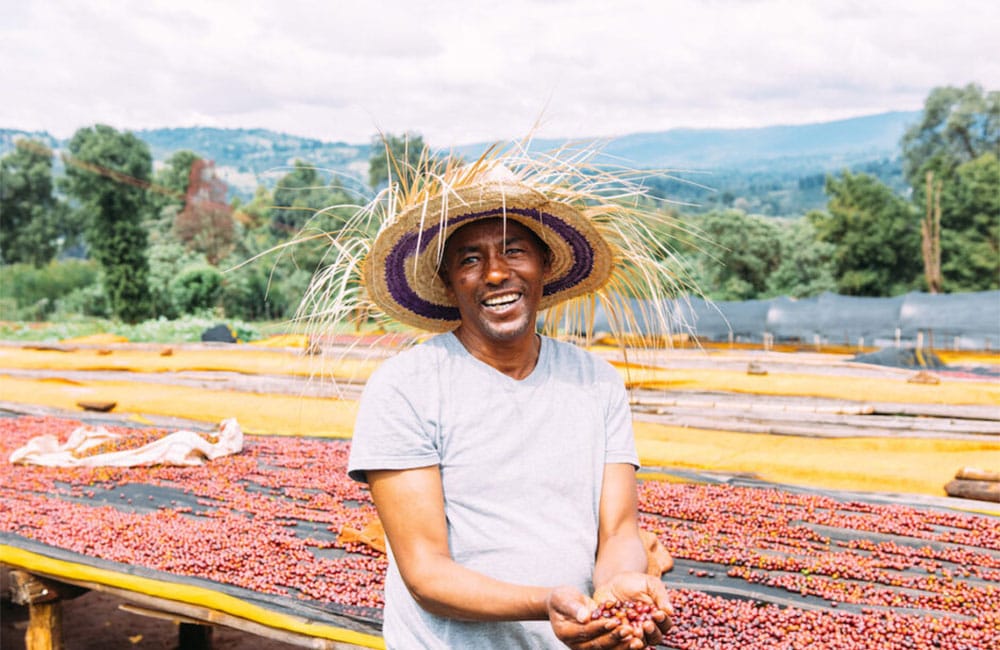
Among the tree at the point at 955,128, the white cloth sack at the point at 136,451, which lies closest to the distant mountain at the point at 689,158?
the tree at the point at 955,128

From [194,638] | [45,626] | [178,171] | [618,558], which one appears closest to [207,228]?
[178,171]

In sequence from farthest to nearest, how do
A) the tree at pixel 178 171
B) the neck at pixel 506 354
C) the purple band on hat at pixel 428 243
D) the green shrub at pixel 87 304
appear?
1. the tree at pixel 178 171
2. the green shrub at pixel 87 304
3. the purple band on hat at pixel 428 243
4. the neck at pixel 506 354

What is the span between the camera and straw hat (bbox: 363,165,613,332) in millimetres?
1687

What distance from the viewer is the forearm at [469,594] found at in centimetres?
141

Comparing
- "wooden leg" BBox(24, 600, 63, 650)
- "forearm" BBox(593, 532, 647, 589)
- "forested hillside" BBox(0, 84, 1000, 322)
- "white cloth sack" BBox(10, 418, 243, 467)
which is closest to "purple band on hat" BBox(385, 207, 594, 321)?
"forearm" BBox(593, 532, 647, 589)

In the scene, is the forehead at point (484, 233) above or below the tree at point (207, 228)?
below

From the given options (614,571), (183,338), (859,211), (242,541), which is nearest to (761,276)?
(859,211)

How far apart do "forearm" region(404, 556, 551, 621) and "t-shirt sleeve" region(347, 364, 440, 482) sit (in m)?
0.18

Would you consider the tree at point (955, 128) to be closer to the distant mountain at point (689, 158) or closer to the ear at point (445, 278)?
the distant mountain at point (689, 158)

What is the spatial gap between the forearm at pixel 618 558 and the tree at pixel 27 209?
131ft

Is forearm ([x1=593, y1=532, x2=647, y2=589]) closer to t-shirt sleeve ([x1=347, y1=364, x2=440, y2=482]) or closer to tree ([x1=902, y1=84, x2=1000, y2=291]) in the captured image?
t-shirt sleeve ([x1=347, y1=364, x2=440, y2=482])

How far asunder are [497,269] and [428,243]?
0.76 ft

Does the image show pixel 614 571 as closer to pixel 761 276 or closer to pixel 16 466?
pixel 16 466

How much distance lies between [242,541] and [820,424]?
4722 millimetres
